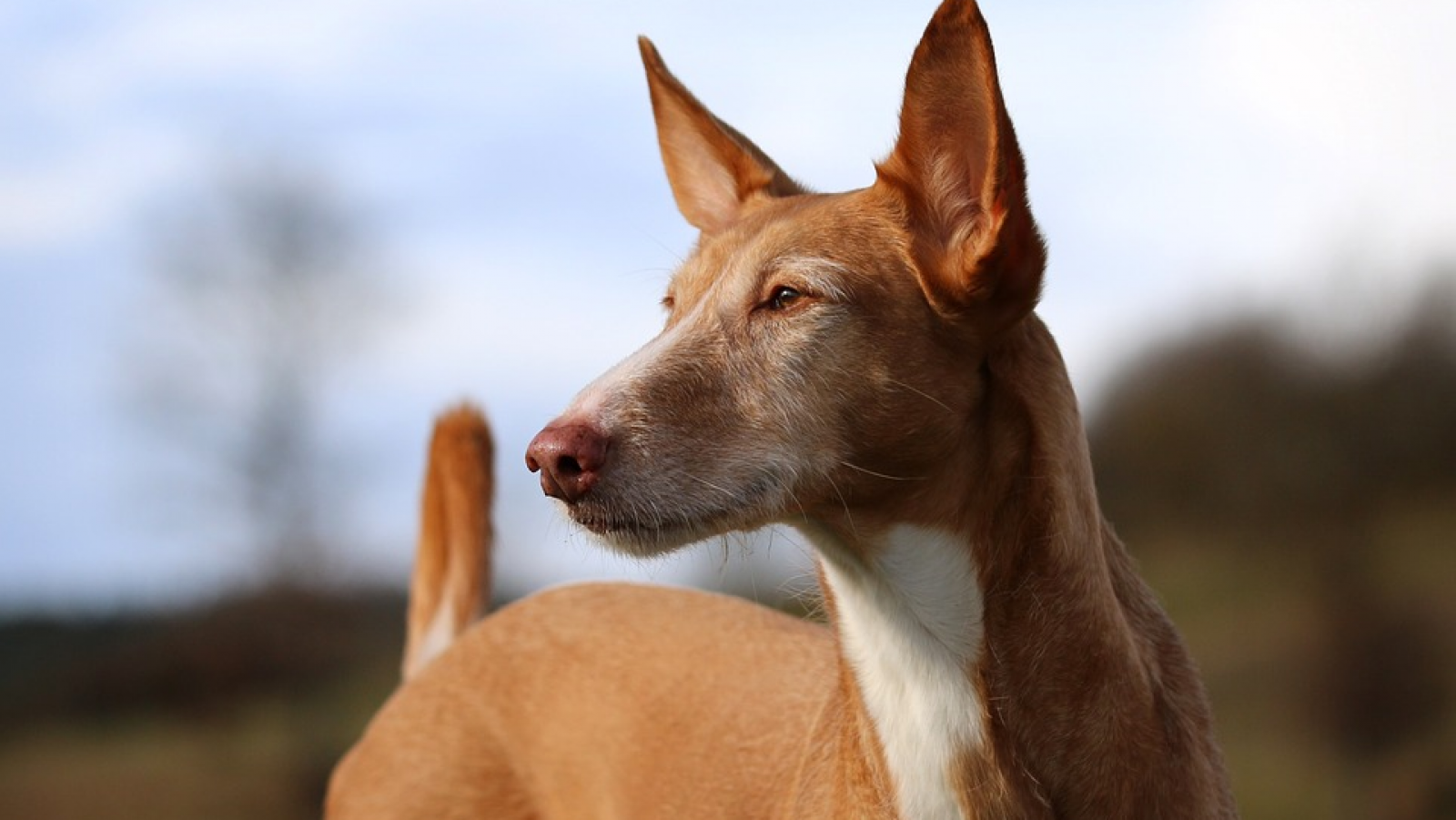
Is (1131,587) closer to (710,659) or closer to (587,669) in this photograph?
(710,659)

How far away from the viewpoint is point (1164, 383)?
14664 millimetres

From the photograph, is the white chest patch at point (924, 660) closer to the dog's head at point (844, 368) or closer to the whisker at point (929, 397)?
the dog's head at point (844, 368)

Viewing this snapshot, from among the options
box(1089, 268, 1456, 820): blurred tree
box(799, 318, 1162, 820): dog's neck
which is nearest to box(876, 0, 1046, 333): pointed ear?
box(799, 318, 1162, 820): dog's neck

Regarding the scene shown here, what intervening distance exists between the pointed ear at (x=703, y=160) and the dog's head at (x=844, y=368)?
84 centimetres

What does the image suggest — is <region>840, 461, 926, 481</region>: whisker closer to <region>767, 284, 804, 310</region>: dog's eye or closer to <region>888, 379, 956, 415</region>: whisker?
<region>888, 379, 956, 415</region>: whisker

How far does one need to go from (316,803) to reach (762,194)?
11048 mm

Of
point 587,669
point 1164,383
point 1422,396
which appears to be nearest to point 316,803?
point 1164,383

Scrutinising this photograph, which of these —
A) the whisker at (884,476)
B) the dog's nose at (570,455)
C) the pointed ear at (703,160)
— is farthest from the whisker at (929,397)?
the pointed ear at (703,160)

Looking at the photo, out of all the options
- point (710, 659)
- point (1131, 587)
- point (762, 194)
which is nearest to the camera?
point (1131, 587)

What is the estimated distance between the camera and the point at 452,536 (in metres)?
6.12

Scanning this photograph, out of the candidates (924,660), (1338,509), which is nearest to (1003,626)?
(924,660)

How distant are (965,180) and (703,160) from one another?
3.90 feet

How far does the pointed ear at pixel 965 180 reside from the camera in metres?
3.49

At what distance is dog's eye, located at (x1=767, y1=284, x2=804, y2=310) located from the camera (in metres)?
3.75
